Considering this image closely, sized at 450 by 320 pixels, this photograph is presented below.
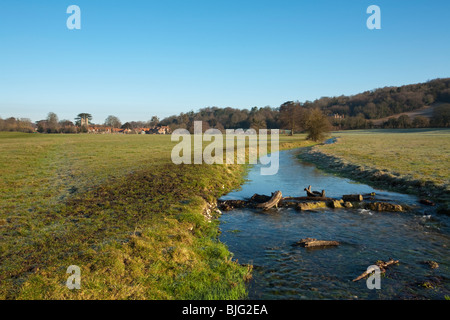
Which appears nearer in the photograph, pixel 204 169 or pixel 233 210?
pixel 233 210

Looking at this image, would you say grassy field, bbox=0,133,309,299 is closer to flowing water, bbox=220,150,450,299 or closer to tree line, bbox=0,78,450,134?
flowing water, bbox=220,150,450,299

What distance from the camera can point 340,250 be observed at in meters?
9.88

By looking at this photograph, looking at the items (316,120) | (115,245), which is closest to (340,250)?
(115,245)

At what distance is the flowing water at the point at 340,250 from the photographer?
7.43 m

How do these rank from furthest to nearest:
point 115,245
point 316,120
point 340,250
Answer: point 316,120 → point 340,250 → point 115,245

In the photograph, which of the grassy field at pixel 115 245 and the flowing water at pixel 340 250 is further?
the flowing water at pixel 340 250

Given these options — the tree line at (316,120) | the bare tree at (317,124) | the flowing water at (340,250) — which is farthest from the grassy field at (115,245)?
the tree line at (316,120)

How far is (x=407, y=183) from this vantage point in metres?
19.4

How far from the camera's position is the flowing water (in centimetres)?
743

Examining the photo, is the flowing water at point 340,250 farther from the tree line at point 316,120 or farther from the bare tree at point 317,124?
the tree line at point 316,120

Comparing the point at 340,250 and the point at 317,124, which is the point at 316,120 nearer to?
the point at 317,124
